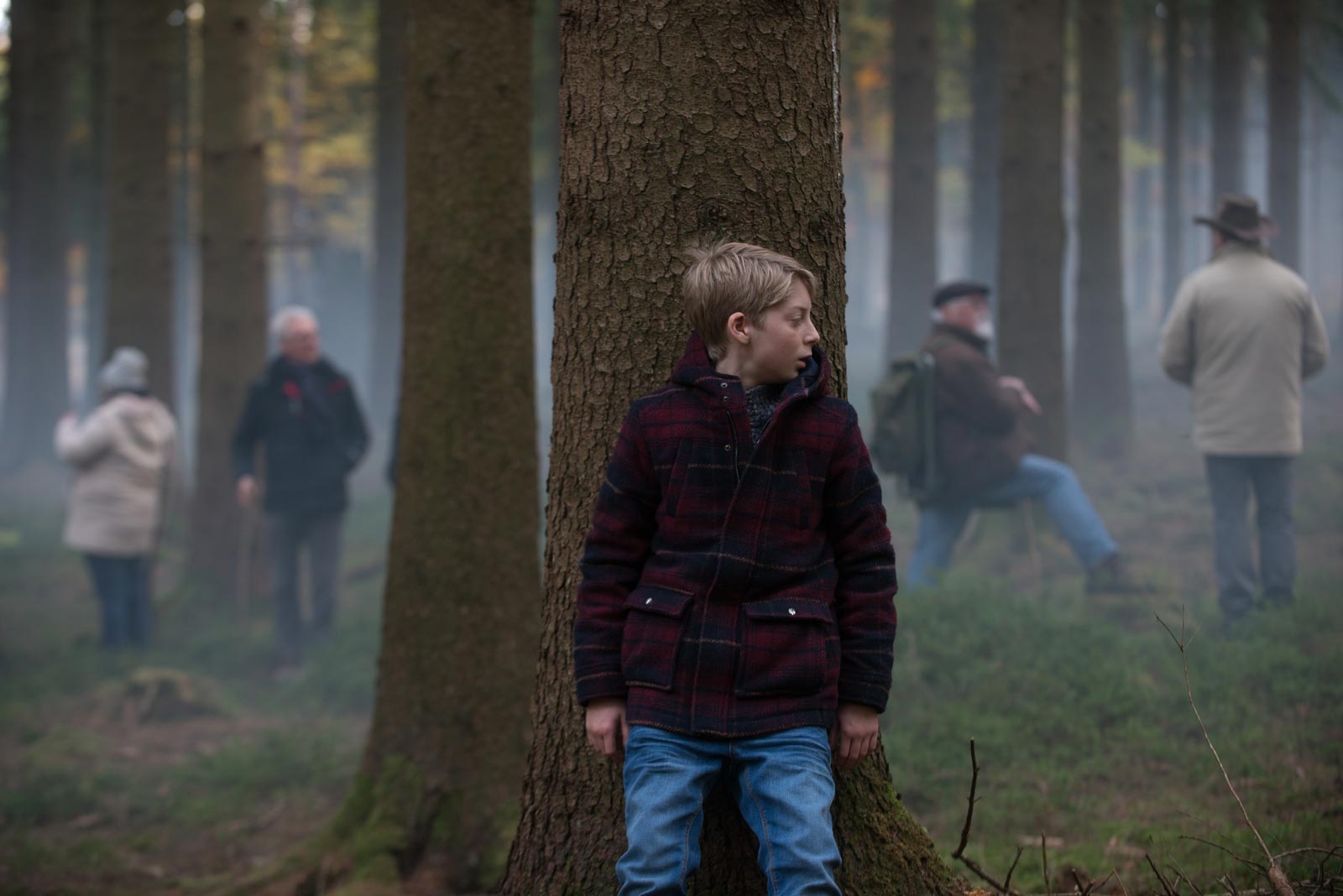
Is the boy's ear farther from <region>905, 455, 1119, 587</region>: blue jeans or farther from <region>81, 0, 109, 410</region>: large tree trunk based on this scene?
<region>81, 0, 109, 410</region>: large tree trunk

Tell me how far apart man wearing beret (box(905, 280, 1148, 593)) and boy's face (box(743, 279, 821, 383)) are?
526cm

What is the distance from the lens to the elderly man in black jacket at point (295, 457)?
29.3 feet

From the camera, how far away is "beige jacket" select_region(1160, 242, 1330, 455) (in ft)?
23.3

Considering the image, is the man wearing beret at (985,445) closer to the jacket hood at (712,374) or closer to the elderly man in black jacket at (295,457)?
the elderly man in black jacket at (295,457)

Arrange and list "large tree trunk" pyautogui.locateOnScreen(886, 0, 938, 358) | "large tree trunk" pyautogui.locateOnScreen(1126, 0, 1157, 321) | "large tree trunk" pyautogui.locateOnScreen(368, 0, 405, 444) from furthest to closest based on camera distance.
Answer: "large tree trunk" pyautogui.locateOnScreen(1126, 0, 1157, 321), "large tree trunk" pyautogui.locateOnScreen(368, 0, 405, 444), "large tree trunk" pyautogui.locateOnScreen(886, 0, 938, 358)

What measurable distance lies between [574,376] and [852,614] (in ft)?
3.25

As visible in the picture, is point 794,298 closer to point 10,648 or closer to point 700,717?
point 700,717

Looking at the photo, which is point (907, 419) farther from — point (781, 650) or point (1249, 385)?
point (781, 650)

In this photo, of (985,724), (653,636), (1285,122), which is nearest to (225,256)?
(985,724)

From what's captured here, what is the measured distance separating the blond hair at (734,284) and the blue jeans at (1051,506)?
5.48m

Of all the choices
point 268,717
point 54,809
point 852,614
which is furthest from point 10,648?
point 852,614

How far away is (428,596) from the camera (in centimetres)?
519

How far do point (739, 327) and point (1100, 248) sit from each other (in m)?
10.3

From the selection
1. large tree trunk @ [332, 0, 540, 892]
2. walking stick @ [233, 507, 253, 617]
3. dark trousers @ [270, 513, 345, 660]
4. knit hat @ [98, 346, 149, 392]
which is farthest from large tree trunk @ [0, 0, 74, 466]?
large tree trunk @ [332, 0, 540, 892]
